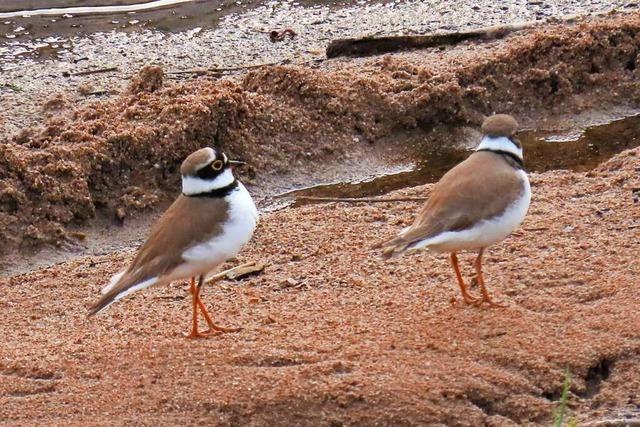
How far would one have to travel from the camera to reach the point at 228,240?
19.9 feet

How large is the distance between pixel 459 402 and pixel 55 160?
12.7ft

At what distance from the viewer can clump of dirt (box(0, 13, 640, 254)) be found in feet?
26.9

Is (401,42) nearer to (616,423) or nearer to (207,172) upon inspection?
(207,172)

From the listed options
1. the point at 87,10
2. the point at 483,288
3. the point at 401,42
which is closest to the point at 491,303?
the point at 483,288

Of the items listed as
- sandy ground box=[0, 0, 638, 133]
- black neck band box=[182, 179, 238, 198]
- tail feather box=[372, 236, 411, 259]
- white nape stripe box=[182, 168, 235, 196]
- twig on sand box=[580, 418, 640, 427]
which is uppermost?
white nape stripe box=[182, 168, 235, 196]

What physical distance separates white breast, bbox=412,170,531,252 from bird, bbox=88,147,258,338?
887mm

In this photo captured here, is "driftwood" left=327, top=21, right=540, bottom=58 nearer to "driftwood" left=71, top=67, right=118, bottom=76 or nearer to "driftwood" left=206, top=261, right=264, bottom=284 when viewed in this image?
"driftwood" left=71, top=67, right=118, bottom=76

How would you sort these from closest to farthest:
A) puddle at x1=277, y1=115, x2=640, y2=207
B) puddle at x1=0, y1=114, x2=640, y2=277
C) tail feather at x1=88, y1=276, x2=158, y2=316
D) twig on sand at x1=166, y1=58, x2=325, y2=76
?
tail feather at x1=88, y1=276, x2=158, y2=316, puddle at x1=0, y1=114, x2=640, y2=277, puddle at x1=277, y1=115, x2=640, y2=207, twig on sand at x1=166, y1=58, x2=325, y2=76

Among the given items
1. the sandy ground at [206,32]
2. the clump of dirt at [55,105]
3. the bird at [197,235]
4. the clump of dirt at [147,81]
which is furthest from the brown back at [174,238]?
the sandy ground at [206,32]

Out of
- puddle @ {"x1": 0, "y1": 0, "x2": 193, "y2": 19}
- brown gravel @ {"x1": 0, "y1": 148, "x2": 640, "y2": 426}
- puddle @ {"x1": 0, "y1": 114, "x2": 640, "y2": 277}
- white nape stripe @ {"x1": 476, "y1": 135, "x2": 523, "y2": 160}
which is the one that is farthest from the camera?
puddle @ {"x1": 0, "y1": 0, "x2": 193, "y2": 19}

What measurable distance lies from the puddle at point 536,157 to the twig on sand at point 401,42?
1289 mm

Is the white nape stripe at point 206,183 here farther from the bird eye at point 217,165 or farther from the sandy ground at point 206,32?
the sandy ground at point 206,32

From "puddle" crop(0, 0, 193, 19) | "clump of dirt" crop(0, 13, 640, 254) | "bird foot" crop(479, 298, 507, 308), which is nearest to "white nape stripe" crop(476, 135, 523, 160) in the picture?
"bird foot" crop(479, 298, 507, 308)

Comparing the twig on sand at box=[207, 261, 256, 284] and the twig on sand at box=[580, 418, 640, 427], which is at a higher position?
the twig on sand at box=[580, 418, 640, 427]
